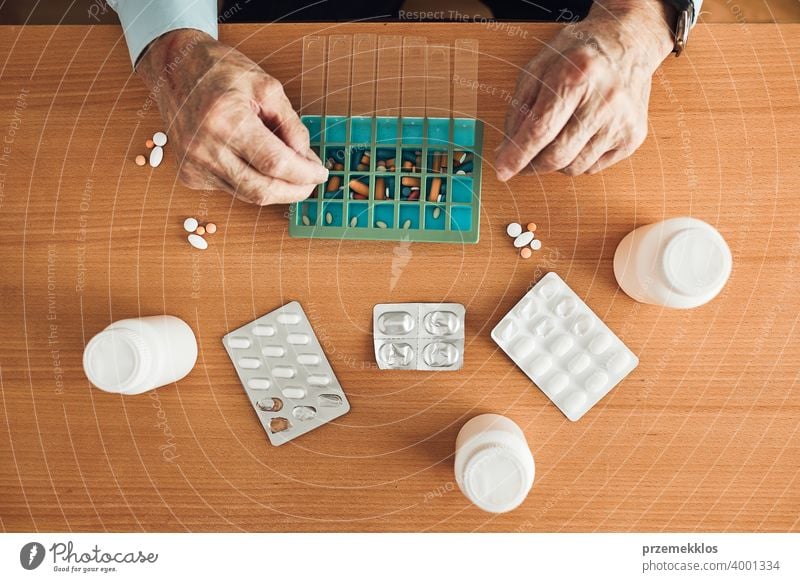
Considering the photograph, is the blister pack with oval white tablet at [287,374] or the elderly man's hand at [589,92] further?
the blister pack with oval white tablet at [287,374]

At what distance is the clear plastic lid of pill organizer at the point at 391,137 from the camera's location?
731 mm

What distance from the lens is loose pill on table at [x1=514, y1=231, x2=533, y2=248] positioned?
0.74m

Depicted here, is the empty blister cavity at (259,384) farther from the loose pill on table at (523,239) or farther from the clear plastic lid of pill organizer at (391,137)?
the loose pill on table at (523,239)

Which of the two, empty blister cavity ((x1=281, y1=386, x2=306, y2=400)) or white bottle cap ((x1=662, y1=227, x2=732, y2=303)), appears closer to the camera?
white bottle cap ((x1=662, y1=227, x2=732, y2=303))

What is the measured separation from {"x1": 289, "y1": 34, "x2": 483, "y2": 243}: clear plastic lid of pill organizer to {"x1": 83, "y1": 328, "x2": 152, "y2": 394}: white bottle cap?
0.76 ft

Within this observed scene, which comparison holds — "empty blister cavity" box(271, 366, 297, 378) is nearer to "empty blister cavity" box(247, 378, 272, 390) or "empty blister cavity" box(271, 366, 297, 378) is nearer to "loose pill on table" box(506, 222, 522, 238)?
"empty blister cavity" box(247, 378, 272, 390)

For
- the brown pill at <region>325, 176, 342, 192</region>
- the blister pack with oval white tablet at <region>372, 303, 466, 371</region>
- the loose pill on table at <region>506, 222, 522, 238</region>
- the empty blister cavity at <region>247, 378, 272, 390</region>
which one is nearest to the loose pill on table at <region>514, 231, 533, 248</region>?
the loose pill on table at <region>506, 222, 522, 238</region>

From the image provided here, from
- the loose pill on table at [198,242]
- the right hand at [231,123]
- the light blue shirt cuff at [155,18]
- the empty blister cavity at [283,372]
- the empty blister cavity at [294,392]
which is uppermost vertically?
the light blue shirt cuff at [155,18]

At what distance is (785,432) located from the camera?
0.74m

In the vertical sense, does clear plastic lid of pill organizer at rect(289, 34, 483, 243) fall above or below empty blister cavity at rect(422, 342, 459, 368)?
above

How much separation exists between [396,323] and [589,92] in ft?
1.15

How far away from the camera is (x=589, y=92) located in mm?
638

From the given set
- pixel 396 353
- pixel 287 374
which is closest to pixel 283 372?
pixel 287 374

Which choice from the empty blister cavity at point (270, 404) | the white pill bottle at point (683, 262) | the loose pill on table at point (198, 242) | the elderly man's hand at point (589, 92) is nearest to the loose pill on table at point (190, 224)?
the loose pill on table at point (198, 242)
